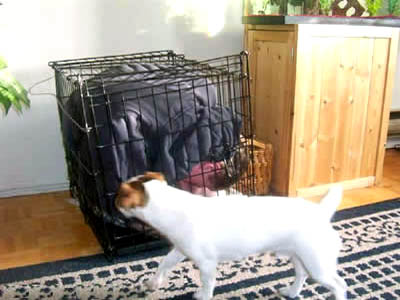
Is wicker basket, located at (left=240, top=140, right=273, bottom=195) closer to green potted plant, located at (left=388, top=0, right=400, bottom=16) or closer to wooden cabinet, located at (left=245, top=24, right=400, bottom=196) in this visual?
wooden cabinet, located at (left=245, top=24, right=400, bottom=196)

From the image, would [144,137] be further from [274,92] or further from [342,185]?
[342,185]

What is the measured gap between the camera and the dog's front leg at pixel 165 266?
1262mm

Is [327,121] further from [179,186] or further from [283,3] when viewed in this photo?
[179,186]

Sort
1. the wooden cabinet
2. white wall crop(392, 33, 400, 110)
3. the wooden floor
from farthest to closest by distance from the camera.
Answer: white wall crop(392, 33, 400, 110) < the wooden cabinet < the wooden floor

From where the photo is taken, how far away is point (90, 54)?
6.80 ft

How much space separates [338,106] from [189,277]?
109 cm

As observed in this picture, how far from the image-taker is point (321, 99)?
6.44 feet

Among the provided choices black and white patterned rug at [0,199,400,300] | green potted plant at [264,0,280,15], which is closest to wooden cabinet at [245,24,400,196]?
green potted plant at [264,0,280,15]

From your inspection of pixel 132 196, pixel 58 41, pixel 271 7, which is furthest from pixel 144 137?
pixel 271 7

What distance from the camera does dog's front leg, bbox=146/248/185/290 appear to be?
1.26m

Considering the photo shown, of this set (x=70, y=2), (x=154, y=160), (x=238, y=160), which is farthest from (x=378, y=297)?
(x=70, y=2)

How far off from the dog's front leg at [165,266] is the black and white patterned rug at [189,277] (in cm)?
3

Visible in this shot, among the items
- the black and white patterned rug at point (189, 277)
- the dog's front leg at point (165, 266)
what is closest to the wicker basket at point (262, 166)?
the black and white patterned rug at point (189, 277)

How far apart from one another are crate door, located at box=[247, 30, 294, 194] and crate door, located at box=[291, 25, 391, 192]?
0.15ft
